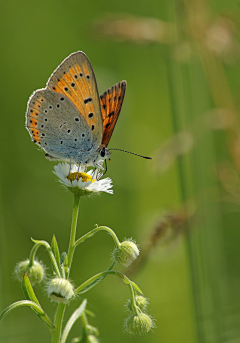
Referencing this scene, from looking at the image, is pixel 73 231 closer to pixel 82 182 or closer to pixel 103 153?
pixel 82 182

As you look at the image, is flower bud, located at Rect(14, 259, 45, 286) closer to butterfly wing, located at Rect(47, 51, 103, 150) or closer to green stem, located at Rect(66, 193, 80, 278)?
green stem, located at Rect(66, 193, 80, 278)

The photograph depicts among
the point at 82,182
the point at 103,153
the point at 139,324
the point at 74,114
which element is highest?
the point at 74,114

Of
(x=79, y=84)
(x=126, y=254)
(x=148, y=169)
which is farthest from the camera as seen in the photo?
(x=148, y=169)

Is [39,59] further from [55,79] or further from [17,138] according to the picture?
[55,79]

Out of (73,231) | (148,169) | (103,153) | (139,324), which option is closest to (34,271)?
(73,231)

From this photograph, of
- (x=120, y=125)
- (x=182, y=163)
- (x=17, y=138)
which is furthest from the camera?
(x=120, y=125)

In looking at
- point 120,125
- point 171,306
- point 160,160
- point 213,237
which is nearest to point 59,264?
point 160,160

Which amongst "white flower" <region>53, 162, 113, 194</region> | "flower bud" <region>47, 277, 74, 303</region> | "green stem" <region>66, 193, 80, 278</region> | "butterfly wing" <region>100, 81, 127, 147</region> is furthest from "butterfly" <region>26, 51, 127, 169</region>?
"flower bud" <region>47, 277, 74, 303</region>

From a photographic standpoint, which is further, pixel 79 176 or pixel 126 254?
pixel 79 176
